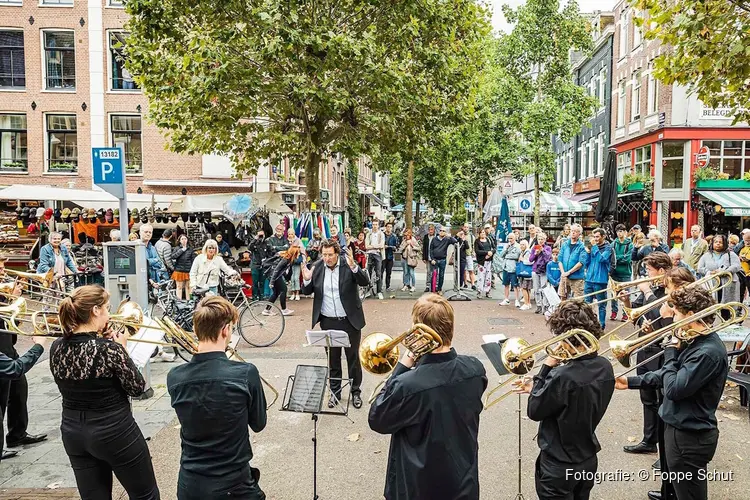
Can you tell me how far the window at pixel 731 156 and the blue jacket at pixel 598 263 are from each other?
16892 mm

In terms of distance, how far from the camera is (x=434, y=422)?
269cm

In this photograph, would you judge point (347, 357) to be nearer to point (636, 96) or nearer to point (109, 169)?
point (109, 169)

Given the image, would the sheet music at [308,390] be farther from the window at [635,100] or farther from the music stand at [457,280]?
the window at [635,100]

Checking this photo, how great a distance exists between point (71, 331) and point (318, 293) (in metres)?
3.29

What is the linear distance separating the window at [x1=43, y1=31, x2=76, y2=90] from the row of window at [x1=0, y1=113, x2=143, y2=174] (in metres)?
1.28

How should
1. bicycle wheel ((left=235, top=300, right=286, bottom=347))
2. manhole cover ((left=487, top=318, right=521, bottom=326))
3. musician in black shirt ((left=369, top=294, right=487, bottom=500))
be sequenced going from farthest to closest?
manhole cover ((left=487, top=318, right=521, bottom=326)), bicycle wheel ((left=235, top=300, right=286, bottom=347)), musician in black shirt ((left=369, top=294, right=487, bottom=500))

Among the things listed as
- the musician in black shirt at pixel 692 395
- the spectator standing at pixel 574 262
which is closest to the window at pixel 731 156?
the spectator standing at pixel 574 262

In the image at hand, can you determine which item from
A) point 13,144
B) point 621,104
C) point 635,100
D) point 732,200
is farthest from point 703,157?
point 13,144

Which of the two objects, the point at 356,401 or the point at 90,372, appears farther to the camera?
the point at 356,401

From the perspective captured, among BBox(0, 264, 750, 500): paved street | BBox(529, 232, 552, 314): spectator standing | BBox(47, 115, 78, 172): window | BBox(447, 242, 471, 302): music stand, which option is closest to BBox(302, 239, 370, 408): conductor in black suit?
BBox(0, 264, 750, 500): paved street

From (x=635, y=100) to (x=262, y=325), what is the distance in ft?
79.6

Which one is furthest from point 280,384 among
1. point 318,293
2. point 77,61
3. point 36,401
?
point 77,61

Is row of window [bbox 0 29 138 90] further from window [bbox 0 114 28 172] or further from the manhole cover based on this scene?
the manhole cover

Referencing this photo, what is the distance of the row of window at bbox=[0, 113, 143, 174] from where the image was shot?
73.4ft
